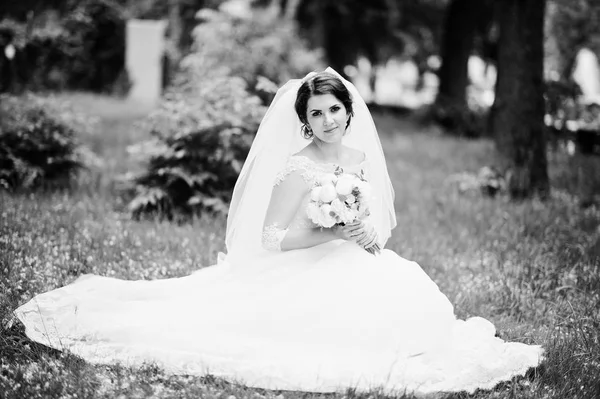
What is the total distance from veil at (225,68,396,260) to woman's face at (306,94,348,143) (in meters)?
0.24

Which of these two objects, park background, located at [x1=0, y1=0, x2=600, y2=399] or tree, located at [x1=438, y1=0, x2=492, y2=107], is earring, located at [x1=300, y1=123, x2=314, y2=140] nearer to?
park background, located at [x1=0, y1=0, x2=600, y2=399]

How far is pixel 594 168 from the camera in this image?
1080 cm

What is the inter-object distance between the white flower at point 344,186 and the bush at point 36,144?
5.01 meters

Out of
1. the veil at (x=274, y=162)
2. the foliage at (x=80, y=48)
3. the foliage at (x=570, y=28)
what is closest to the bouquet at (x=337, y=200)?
the veil at (x=274, y=162)

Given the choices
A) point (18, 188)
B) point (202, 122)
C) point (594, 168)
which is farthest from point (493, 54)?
point (18, 188)

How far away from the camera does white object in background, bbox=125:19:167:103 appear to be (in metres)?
15.9

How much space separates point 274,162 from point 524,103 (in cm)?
599

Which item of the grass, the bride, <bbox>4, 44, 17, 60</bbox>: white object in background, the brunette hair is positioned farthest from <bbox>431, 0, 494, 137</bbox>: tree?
the brunette hair

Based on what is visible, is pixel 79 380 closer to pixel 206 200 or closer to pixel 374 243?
pixel 374 243

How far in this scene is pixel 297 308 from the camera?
3971mm

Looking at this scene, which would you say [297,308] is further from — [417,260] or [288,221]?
[417,260]

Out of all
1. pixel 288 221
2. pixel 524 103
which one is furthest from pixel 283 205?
pixel 524 103

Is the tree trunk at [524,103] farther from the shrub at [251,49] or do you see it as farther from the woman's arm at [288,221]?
the woman's arm at [288,221]

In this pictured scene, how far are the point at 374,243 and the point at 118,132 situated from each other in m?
7.98
